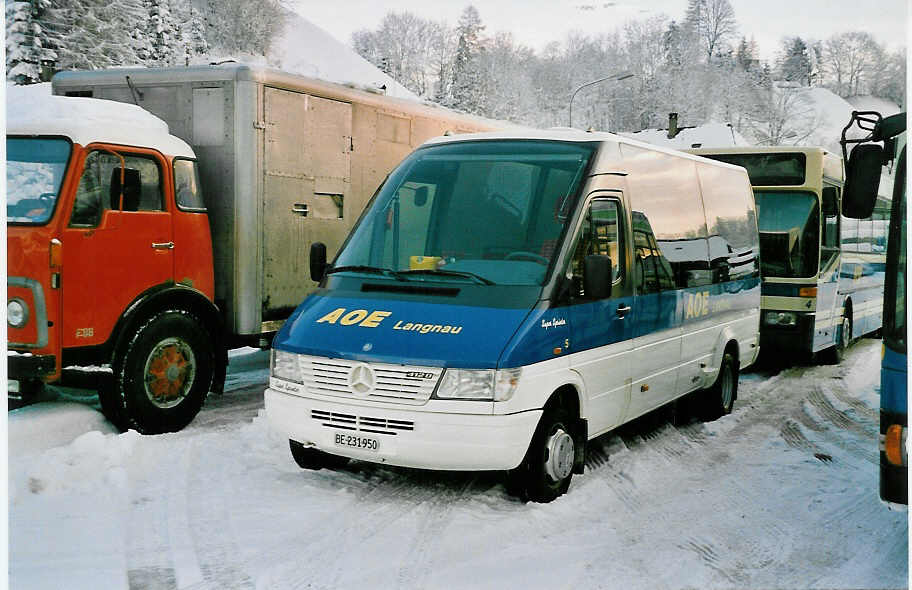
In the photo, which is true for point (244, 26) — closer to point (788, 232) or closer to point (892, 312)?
point (788, 232)

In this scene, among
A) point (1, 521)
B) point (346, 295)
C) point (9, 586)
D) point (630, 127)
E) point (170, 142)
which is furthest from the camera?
point (630, 127)

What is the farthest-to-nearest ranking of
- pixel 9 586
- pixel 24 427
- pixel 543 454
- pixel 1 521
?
1. pixel 24 427
2. pixel 543 454
3. pixel 1 521
4. pixel 9 586

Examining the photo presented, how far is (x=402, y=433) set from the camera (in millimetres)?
5797

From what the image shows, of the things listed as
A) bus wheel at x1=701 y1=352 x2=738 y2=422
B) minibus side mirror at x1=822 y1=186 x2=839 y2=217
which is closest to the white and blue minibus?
bus wheel at x1=701 y1=352 x2=738 y2=422

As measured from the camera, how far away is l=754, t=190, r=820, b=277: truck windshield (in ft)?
39.8

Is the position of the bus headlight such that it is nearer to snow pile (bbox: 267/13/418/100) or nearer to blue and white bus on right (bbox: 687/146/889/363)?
blue and white bus on right (bbox: 687/146/889/363)

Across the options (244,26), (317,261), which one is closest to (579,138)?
(317,261)

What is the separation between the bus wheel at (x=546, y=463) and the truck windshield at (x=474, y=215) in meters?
0.97

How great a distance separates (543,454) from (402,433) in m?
0.99

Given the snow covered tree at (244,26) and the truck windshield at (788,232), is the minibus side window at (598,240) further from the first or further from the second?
the snow covered tree at (244,26)

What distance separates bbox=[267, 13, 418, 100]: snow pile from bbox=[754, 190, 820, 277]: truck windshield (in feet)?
16.3

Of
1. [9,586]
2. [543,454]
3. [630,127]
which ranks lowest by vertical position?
[9,586]

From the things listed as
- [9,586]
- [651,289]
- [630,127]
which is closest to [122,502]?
[9,586]

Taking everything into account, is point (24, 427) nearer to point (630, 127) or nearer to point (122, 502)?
point (122, 502)
